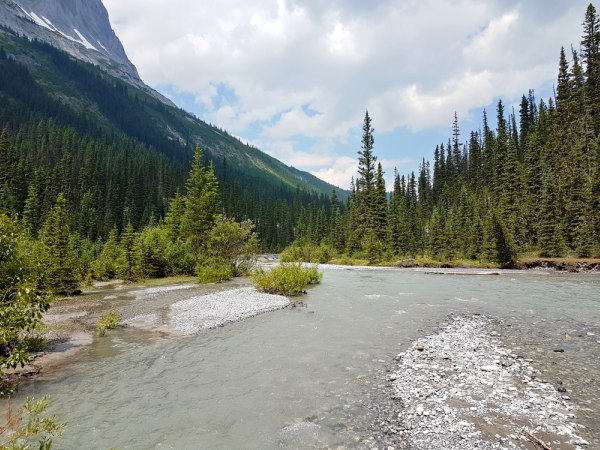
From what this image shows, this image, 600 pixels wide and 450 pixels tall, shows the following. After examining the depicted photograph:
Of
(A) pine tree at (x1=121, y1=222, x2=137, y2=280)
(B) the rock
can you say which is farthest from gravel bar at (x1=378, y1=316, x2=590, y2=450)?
(A) pine tree at (x1=121, y1=222, x2=137, y2=280)

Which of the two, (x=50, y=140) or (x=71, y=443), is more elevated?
(x=50, y=140)

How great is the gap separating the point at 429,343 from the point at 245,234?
2938 cm

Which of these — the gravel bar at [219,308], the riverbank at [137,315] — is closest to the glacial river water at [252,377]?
the riverbank at [137,315]

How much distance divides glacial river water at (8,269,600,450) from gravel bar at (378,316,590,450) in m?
0.84

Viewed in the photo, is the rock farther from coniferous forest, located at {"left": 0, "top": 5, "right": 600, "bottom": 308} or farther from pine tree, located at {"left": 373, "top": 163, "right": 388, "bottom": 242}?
pine tree, located at {"left": 373, "top": 163, "right": 388, "bottom": 242}

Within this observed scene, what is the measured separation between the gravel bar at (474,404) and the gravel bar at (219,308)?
32.0 feet

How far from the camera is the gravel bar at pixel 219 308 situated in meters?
16.9

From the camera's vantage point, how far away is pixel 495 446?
5.88m

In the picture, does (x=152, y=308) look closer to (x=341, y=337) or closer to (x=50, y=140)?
(x=341, y=337)

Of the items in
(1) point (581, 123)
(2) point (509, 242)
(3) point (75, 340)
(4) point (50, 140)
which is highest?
(4) point (50, 140)

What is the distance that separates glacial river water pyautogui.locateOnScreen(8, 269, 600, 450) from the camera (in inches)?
276

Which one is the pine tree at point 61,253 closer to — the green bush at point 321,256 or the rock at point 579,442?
the rock at point 579,442

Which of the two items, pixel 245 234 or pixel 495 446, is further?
pixel 245 234

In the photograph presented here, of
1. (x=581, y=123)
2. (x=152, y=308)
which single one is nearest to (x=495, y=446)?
(x=152, y=308)
